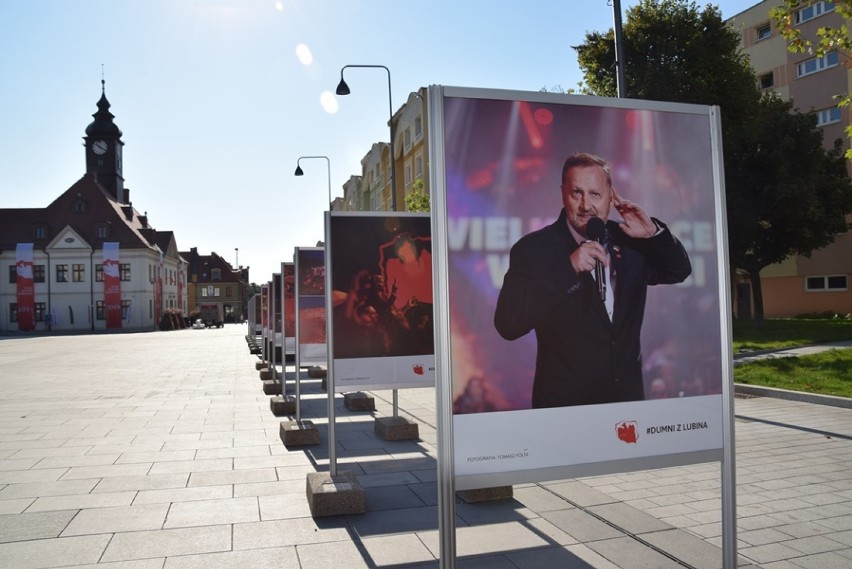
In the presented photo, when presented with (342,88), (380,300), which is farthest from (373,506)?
(342,88)

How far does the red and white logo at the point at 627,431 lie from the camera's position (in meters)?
3.71

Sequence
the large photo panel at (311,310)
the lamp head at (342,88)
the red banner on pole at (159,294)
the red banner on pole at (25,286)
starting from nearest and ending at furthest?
the large photo panel at (311,310)
the lamp head at (342,88)
the red banner on pole at (25,286)
the red banner on pole at (159,294)

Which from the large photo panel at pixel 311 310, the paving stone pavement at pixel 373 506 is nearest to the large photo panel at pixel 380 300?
the paving stone pavement at pixel 373 506

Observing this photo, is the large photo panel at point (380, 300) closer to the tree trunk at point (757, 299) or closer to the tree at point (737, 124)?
the tree at point (737, 124)

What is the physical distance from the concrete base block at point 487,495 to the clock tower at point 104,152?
8401 cm

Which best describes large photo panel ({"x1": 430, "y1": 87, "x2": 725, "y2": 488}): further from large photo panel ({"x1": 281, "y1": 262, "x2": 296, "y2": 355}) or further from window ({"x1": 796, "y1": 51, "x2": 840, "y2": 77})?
window ({"x1": 796, "y1": 51, "x2": 840, "y2": 77})

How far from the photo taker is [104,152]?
81.1 meters

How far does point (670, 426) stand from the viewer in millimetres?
3822

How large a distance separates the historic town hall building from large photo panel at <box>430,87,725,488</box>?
73557 millimetres

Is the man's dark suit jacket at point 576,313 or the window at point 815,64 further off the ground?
the window at point 815,64

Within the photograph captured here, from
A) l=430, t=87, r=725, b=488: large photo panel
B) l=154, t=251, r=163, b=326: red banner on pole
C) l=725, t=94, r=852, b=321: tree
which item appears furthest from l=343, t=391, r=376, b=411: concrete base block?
l=154, t=251, r=163, b=326: red banner on pole

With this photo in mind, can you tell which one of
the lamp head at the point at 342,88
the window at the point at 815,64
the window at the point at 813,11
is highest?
the window at the point at 813,11

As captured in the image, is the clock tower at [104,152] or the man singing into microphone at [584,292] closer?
the man singing into microphone at [584,292]

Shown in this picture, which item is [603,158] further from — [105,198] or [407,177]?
[105,198]
